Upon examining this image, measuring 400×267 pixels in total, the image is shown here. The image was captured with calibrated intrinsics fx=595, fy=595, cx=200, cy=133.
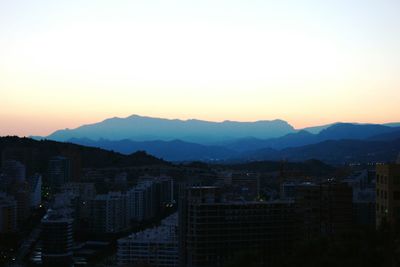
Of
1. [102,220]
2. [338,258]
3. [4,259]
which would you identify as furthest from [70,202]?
[338,258]

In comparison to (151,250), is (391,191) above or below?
above

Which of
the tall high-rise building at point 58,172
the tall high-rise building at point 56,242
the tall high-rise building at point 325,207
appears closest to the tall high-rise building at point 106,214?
the tall high-rise building at point 56,242

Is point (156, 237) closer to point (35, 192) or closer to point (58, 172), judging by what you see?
point (35, 192)

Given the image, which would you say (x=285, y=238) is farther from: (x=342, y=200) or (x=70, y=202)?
(x=70, y=202)

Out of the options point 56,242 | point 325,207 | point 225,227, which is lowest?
point 56,242

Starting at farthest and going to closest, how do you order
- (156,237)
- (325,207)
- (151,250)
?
(156,237)
(151,250)
(325,207)

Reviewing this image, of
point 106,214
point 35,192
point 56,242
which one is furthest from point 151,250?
point 35,192

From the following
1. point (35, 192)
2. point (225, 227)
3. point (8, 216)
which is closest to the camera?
point (225, 227)
